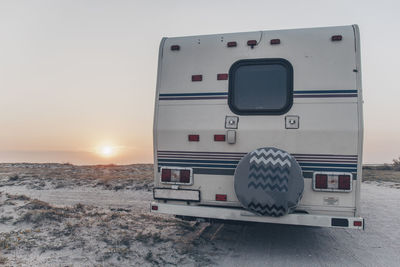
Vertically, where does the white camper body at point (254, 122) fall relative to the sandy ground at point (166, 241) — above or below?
above

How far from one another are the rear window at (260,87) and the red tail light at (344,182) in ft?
4.04

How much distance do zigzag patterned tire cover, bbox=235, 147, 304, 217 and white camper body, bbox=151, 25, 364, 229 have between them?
0.28m

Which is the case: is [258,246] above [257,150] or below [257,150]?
below

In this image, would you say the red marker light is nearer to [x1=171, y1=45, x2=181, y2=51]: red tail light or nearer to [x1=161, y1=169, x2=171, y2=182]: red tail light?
[x1=171, y1=45, x2=181, y2=51]: red tail light

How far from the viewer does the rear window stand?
5121 millimetres

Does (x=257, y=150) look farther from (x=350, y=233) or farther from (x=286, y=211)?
(x=350, y=233)

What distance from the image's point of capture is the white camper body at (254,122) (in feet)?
15.8

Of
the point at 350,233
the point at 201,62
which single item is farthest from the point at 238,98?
the point at 350,233

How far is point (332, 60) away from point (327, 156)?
1.42 metres

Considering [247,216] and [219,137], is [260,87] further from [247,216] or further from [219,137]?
[247,216]

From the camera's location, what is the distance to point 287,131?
4.98m

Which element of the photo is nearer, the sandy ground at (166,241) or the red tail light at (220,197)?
the sandy ground at (166,241)

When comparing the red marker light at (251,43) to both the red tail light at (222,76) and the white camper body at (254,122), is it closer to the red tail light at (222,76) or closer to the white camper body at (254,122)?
the white camper body at (254,122)

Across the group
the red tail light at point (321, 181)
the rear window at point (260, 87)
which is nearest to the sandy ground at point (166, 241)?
the red tail light at point (321, 181)
